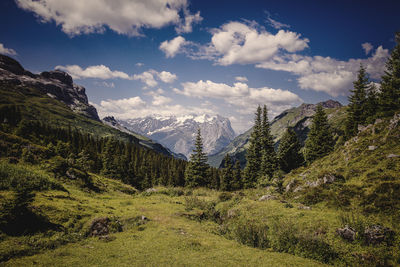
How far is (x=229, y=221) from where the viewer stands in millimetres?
20328

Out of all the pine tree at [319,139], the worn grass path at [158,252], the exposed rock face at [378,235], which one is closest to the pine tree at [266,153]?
the pine tree at [319,139]

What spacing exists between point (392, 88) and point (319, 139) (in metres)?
18.1

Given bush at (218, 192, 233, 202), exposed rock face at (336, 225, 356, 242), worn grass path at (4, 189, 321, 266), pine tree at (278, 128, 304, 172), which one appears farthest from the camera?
pine tree at (278, 128, 304, 172)

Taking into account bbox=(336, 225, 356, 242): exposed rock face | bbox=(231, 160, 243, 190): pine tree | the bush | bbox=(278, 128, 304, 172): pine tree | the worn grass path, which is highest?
bbox=(278, 128, 304, 172): pine tree

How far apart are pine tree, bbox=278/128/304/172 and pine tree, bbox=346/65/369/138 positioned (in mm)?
13792

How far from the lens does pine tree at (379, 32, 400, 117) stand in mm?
38375

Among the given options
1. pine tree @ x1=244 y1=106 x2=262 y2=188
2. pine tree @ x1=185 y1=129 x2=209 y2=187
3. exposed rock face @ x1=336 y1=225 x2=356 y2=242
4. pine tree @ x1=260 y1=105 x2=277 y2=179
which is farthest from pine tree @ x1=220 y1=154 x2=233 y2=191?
exposed rock face @ x1=336 y1=225 x2=356 y2=242

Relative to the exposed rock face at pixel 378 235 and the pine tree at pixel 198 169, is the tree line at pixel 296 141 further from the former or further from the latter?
the exposed rock face at pixel 378 235

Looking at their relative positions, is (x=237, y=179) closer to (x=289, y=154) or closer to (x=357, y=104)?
Answer: (x=289, y=154)

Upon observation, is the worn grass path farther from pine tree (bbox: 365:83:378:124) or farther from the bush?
pine tree (bbox: 365:83:378:124)

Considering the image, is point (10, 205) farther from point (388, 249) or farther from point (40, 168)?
point (388, 249)

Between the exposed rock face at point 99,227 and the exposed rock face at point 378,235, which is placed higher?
the exposed rock face at point 378,235

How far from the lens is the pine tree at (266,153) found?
52.0 metres

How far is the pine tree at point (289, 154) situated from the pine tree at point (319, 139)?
3.65 meters
